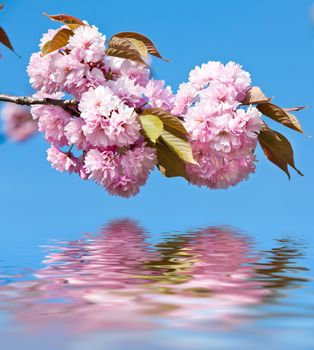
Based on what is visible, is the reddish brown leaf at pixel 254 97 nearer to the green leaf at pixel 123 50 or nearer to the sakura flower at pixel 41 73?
the green leaf at pixel 123 50

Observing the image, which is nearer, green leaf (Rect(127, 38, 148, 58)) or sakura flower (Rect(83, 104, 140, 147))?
sakura flower (Rect(83, 104, 140, 147))

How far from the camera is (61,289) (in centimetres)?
247

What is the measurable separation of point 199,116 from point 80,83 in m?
0.55

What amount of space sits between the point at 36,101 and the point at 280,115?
1.14m

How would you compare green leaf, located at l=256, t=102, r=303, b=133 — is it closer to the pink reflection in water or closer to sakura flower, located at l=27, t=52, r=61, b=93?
the pink reflection in water

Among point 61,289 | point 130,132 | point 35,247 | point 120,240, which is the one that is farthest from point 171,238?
point 61,289

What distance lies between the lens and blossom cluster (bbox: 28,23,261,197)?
113 inches

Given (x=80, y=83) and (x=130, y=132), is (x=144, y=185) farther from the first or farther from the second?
(x=80, y=83)

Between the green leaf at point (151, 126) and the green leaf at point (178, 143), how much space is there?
0.10 m

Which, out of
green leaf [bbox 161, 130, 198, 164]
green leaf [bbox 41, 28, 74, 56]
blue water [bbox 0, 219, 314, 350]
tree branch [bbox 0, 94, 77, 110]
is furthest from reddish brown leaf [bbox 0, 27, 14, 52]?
blue water [bbox 0, 219, 314, 350]

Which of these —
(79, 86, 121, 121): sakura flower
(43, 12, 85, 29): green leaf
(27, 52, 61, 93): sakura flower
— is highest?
(43, 12, 85, 29): green leaf

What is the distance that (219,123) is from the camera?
2873 mm

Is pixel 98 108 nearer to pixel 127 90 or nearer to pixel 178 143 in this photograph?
pixel 127 90

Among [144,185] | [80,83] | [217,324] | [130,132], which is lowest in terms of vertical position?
[217,324]
